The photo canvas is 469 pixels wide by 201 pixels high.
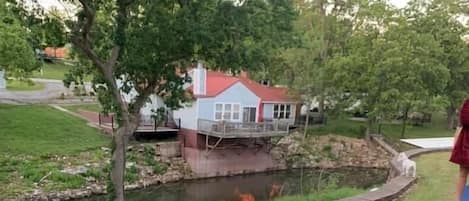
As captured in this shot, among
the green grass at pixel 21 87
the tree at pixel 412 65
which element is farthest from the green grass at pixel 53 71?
the tree at pixel 412 65

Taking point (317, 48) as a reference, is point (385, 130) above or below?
below

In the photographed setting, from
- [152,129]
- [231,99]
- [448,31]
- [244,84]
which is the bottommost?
[152,129]

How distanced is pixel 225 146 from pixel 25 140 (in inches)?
351

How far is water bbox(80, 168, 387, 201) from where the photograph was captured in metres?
17.8

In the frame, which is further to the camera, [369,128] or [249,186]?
[369,128]

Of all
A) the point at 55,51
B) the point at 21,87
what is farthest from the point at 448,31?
the point at 21,87

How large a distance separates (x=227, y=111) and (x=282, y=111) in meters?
6.43

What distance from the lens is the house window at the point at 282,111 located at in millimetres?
28969

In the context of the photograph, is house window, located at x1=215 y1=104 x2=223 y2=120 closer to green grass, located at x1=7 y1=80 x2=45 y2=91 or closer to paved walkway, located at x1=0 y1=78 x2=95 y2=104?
paved walkway, located at x1=0 y1=78 x2=95 y2=104

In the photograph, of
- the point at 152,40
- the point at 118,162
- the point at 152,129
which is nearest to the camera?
the point at 152,40

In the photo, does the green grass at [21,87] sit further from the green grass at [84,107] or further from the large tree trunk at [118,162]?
the large tree trunk at [118,162]

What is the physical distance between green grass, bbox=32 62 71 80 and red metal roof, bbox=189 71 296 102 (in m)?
18.4

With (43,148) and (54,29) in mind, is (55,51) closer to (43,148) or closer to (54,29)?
(43,148)

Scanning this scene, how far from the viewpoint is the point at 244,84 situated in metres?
25.0
